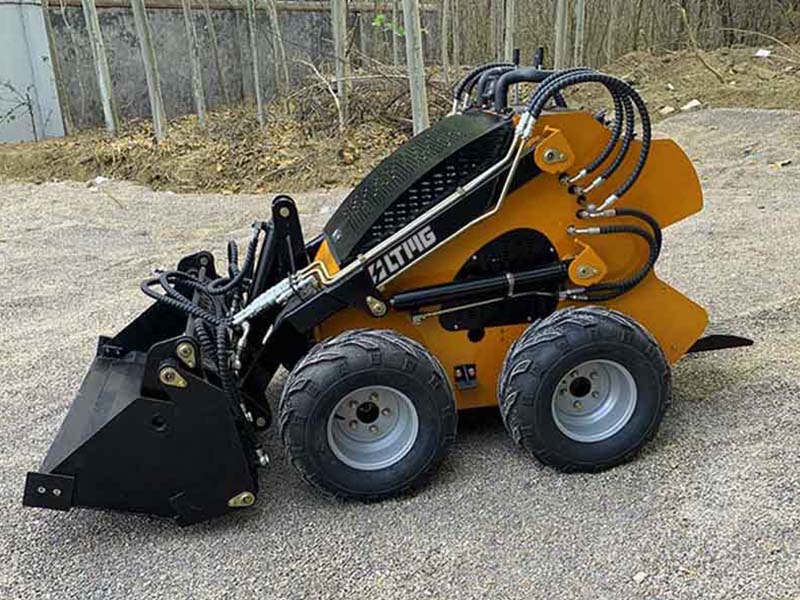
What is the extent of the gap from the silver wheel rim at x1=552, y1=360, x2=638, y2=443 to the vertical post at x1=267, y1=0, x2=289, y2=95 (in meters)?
6.97

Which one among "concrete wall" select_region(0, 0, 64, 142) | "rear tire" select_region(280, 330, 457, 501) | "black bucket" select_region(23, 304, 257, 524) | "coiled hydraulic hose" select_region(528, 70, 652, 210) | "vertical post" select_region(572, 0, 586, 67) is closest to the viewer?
"black bucket" select_region(23, 304, 257, 524)

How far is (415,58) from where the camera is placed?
5535 millimetres

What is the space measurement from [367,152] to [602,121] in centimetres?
545

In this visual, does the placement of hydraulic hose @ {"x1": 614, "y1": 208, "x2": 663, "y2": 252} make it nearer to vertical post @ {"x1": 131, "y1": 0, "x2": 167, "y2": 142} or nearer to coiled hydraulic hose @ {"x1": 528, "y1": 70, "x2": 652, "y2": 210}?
coiled hydraulic hose @ {"x1": 528, "y1": 70, "x2": 652, "y2": 210}

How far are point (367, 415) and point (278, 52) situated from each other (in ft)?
27.5

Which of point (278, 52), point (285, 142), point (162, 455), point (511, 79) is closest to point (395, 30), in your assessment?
point (285, 142)

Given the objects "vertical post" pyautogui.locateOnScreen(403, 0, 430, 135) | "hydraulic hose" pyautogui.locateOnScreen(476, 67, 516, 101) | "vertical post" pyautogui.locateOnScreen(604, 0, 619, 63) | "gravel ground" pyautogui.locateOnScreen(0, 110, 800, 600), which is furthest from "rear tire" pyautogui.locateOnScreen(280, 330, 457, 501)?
"vertical post" pyautogui.locateOnScreen(604, 0, 619, 63)

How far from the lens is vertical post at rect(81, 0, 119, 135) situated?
26.8ft

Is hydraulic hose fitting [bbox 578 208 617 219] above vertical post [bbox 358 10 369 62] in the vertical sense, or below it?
above

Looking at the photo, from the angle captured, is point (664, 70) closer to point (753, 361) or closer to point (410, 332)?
point (753, 361)

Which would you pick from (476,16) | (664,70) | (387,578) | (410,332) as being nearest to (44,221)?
(410,332)

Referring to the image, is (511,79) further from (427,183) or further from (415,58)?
(415,58)

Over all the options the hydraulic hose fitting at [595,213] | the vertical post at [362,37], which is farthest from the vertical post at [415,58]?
the vertical post at [362,37]

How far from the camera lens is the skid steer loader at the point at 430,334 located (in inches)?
90.2
